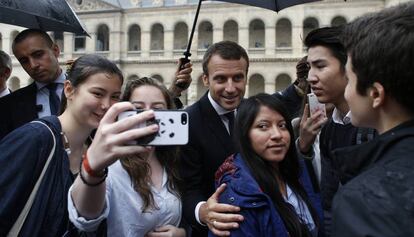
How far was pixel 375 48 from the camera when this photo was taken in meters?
1.23

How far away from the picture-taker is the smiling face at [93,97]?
1.95m

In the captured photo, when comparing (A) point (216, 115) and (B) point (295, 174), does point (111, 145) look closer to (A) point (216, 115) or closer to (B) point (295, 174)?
(B) point (295, 174)

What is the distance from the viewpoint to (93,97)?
197cm

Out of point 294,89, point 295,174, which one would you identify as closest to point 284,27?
point 294,89

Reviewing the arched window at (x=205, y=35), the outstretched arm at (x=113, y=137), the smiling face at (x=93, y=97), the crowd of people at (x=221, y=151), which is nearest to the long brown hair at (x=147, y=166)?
the crowd of people at (x=221, y=151)

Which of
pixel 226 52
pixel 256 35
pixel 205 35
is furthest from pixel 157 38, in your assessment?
pixel 226 52

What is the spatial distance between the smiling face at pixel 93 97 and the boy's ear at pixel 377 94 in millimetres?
1203

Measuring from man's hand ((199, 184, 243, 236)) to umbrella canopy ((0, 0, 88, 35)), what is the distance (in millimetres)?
2105

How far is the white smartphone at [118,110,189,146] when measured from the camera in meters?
1.25

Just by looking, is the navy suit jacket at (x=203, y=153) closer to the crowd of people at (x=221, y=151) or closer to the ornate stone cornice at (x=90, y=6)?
the crowd of people at (x=221, y=151)

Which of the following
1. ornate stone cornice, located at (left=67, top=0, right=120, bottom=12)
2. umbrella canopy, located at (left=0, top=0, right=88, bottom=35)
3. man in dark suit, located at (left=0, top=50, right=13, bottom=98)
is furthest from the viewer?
ornate stone cornice, located at (left=67, top=0, right=120, bottom=12)

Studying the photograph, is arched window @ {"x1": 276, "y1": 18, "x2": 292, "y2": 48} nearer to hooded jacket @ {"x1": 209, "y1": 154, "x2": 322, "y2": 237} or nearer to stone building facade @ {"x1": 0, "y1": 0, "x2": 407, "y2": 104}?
stone building facade @ {"x1": 0, "y1": 0, "x2": 407, "y2": 104}

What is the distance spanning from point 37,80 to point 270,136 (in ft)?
7.22

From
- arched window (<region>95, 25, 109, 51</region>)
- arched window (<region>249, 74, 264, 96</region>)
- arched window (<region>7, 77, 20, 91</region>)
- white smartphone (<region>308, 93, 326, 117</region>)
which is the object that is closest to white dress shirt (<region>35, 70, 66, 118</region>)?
white smartphone (<region>308, 93, 326, 117</region>)
